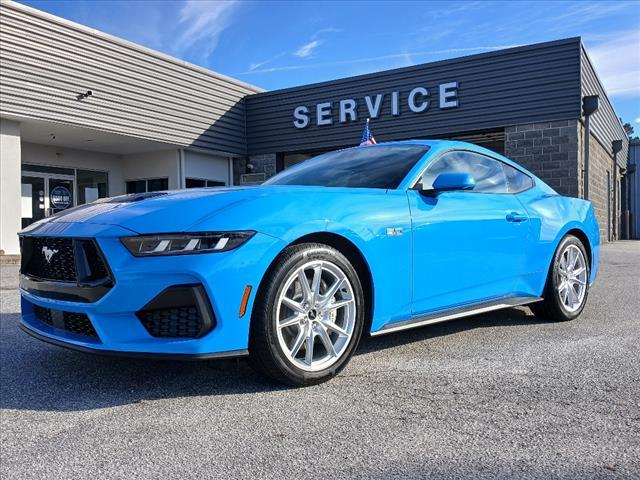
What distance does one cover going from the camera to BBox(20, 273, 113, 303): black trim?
2.51 meters

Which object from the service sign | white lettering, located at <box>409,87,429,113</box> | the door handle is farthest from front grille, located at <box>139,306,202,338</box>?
white lettering, located at <box>409,87,429,113</box>

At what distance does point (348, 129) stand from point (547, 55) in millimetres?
5782

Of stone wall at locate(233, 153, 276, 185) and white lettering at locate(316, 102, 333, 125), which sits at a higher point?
white lettering at locate(316, 102, 333, 125)

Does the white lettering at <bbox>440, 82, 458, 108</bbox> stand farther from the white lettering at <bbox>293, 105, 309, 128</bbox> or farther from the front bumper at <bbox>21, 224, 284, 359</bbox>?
the front bumper at <bbox>21, 224, 284, 359</bbox>

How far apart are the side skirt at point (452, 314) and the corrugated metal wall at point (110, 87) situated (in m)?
11.7

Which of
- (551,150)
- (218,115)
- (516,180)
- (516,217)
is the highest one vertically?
(218,115)

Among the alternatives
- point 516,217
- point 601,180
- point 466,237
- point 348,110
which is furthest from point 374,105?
point 466,237

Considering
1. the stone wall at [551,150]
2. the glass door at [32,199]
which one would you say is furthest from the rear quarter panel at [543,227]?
the glass door at [32,199]

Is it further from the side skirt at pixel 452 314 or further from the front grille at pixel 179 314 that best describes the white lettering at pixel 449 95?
the front grille at pixel 179 314

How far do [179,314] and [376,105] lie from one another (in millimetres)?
14410

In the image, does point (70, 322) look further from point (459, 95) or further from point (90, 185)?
point (90, 185)

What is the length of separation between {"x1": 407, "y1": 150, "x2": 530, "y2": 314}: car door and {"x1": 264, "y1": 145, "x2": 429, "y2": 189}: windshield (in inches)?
6.5

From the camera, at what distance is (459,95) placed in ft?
48.3

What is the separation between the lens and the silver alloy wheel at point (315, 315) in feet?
8.86
